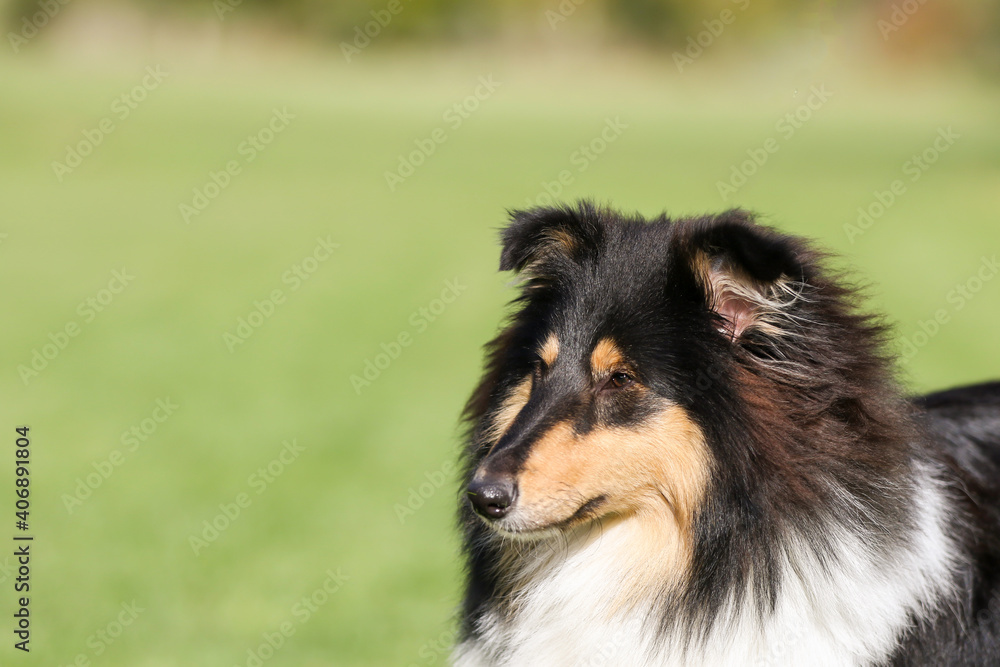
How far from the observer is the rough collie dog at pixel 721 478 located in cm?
293

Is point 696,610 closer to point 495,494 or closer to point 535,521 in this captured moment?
point 535,521

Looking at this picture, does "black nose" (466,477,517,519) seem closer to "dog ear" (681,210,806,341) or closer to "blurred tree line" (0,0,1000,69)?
"dog ear" (681,210,806,341)

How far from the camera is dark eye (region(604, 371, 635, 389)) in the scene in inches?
120

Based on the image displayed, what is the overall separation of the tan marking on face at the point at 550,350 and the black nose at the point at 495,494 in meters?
0.49

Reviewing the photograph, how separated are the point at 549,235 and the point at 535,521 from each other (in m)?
0.96

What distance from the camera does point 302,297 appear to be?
13.7 m

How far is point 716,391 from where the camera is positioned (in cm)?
299

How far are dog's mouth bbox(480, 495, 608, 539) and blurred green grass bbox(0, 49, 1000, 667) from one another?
1.23m

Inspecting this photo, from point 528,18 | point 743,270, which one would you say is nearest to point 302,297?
point 743,270

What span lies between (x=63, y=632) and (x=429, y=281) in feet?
33.9

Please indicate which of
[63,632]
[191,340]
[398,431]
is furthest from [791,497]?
[191,340]

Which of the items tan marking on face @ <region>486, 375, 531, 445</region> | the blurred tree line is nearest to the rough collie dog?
tan marking on face @ <region>486, 375, 531, 445</region>

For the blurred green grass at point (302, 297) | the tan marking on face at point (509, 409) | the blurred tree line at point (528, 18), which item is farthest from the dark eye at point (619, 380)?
the blurred tree line at point (528, 18)

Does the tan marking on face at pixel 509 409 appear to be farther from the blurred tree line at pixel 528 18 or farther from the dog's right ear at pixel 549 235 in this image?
the blurred tree line at pixel 528 18
